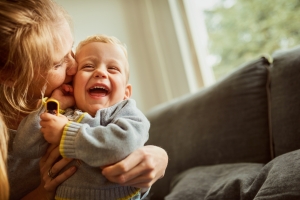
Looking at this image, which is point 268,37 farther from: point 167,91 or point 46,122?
point 46,122

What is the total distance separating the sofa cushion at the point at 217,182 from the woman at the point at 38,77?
308 millimetres

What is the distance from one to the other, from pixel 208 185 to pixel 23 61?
2.88ft

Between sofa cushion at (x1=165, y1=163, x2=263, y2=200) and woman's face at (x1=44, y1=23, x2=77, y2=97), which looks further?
sofa cushion at (x1=165, y1=163, x2=263, y2=200)

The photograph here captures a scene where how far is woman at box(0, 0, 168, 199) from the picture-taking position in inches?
38.6

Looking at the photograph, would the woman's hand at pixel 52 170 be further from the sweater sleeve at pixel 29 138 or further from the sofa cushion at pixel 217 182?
the sofa cushion at pixel 217 182

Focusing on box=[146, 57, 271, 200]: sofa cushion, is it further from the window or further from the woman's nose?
the woman's nose

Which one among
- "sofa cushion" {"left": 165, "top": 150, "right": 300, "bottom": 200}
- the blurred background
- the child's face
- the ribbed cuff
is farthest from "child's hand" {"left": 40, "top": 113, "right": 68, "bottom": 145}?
the blurred background

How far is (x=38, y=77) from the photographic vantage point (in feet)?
3.43

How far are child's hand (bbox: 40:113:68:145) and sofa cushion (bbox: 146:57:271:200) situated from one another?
0.90 meters

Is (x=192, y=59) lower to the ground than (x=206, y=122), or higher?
higher

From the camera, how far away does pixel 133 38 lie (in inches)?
113

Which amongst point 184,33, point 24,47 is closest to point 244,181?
point 24,47

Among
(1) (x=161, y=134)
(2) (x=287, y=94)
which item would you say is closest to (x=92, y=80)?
(2) (x=287, y=94)

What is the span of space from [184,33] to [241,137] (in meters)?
1.26
